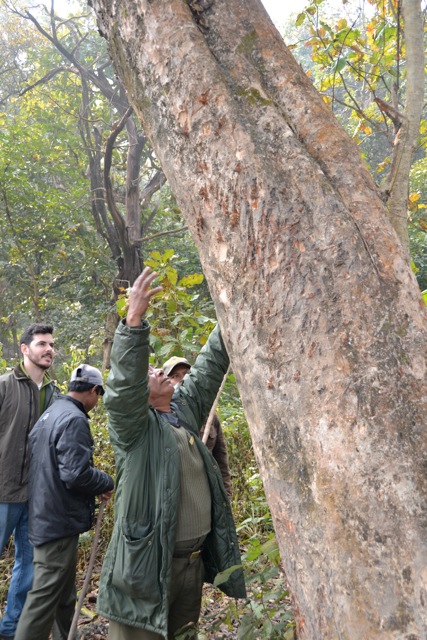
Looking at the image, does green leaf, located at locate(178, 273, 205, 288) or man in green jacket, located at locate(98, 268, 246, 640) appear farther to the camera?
green leaf, located at locate(178, 273, 205, 288)

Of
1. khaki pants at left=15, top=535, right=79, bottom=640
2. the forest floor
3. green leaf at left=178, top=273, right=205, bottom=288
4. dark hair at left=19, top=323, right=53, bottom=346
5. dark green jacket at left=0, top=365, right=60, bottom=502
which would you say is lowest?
the forest floor

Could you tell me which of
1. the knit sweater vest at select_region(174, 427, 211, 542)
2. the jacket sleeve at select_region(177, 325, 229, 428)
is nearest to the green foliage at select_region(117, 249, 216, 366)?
the jacket sleeve at select_region(177, 325, 229, 428)

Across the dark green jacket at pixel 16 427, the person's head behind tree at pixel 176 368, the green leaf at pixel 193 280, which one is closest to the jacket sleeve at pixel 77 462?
the dark green jacket at pixel 16 427

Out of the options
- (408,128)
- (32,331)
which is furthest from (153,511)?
(408,128)

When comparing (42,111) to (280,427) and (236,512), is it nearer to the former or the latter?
(236,512)

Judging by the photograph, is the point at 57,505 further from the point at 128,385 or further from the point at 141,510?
the point at 128,385

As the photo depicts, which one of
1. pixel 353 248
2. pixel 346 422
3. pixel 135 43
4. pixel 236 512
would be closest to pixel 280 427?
pixel 346 422

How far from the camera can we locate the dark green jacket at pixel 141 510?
2359mm

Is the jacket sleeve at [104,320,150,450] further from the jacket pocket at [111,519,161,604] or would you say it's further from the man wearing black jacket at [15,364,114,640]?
the man wearing black jacket at [15,364,114,640]

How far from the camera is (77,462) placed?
3.51 m

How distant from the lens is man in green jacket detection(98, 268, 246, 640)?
2.37 meters

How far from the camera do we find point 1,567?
4812 mm

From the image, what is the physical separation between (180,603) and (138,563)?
0.49 metres

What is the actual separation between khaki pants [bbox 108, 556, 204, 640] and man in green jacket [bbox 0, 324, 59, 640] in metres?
1.39
